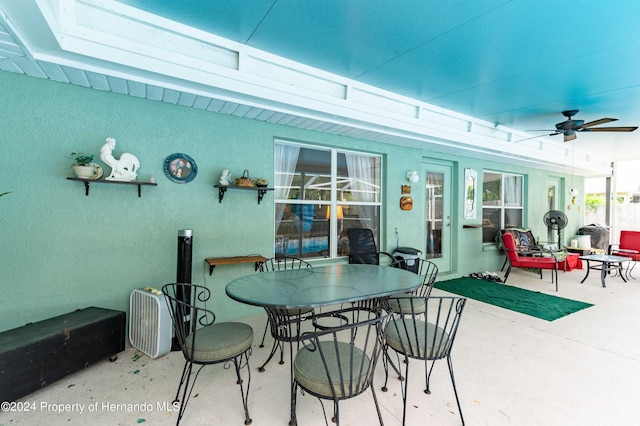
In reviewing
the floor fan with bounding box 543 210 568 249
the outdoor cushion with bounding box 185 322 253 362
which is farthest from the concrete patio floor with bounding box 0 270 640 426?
the floor fan with bounding box 543 210 568 249

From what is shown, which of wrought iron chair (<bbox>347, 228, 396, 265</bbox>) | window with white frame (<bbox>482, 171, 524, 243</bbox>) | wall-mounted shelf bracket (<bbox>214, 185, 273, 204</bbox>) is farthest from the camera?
window with white frame (<bbox>482, 171, 524, 243</bbox>)

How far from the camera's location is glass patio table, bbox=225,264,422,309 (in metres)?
1.77

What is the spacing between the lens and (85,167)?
7.97 ft

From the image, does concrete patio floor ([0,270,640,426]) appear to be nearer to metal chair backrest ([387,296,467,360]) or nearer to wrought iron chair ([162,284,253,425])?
wrought iron chair ([162,284,253,425])

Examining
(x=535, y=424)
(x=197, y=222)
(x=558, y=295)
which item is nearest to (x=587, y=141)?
(x=558, y=295)

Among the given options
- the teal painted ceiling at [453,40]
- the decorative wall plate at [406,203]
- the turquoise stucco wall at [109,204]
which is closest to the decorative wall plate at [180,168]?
the turquoise stucco wall at [109,204]

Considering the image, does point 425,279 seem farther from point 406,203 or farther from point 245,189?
point 245,189

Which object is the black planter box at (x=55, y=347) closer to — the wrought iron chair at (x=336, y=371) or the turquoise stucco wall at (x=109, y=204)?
the turquoise stucco wall at (x=109, y=204)

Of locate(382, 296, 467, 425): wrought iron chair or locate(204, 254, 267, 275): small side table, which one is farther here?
locate(204, 254, 267, 275): small side table

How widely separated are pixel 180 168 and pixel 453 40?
2.89 meters

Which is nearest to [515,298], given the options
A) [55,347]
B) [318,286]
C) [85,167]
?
[318,286]

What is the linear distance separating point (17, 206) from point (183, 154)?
1.37m

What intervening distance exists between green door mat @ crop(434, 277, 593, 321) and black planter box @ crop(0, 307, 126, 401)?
14.7ft

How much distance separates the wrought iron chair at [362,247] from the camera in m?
4.02
